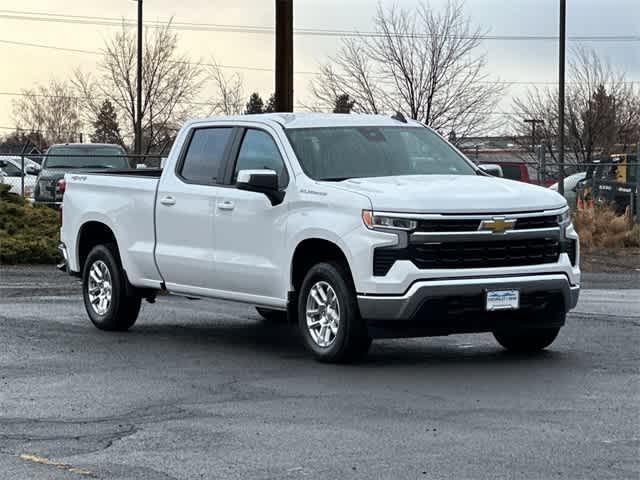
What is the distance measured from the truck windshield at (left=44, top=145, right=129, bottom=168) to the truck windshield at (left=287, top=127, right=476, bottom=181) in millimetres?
19181

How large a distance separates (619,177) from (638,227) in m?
9.79

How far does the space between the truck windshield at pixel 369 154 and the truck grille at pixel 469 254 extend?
116 cm

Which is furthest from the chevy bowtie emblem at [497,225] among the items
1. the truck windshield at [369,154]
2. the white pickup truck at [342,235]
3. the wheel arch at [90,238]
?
the wheel arch at [90,238]

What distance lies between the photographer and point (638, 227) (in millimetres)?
28156

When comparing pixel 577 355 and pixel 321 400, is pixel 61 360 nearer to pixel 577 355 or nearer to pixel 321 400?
pixel 321 400

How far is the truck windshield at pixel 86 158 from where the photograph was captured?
103 feet

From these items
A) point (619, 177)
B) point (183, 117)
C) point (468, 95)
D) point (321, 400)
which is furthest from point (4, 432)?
point (183, 117)

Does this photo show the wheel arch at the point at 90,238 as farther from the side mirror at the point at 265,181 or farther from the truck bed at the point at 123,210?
the side mirror at the point at 265,181

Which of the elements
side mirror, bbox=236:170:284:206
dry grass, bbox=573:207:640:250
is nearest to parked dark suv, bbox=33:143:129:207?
dry grass, bbox=573:207:640:250

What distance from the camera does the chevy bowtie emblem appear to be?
10695mm

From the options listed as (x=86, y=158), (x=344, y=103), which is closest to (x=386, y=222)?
(x=86, y=158)

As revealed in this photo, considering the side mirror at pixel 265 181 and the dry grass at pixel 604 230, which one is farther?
the dry grass at pixel 604 230

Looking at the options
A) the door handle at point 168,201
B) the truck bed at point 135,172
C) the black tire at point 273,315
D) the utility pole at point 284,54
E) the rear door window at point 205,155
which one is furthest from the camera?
the utility pole at point 284,54

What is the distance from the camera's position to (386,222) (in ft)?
34.8
